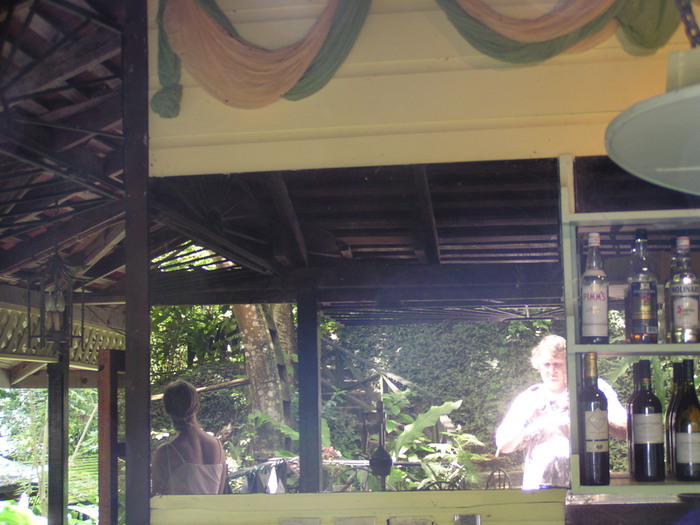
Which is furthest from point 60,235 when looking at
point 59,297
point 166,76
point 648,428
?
point 648,428

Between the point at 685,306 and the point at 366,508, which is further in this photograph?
the point at 366,508

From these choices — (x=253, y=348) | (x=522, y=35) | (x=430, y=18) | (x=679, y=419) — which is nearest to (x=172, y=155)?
(x=253, y=348)

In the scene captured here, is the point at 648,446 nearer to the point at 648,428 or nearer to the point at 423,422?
the point at 648,428

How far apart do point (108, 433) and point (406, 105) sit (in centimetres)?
192

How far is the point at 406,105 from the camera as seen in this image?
216cm

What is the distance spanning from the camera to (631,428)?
71.9 inches

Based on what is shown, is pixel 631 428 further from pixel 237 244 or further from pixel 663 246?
pixel 237 244

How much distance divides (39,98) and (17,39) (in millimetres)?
698

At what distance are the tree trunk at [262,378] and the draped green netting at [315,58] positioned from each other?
0.68 metres

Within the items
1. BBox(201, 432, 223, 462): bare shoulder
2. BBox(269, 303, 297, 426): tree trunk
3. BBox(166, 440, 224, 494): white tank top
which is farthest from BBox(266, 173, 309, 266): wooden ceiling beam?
BBox(166, 440, 224, 494): white tank top

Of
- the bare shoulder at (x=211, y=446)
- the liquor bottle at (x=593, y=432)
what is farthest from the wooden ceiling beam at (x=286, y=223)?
the liquor bottle at (x=593, y=432)

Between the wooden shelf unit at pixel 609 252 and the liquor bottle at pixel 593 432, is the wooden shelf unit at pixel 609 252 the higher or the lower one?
the higher one

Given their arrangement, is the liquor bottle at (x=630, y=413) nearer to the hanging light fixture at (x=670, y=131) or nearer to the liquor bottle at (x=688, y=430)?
the liquor bottle at (x=688, y=430)

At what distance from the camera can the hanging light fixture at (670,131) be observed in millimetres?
961
